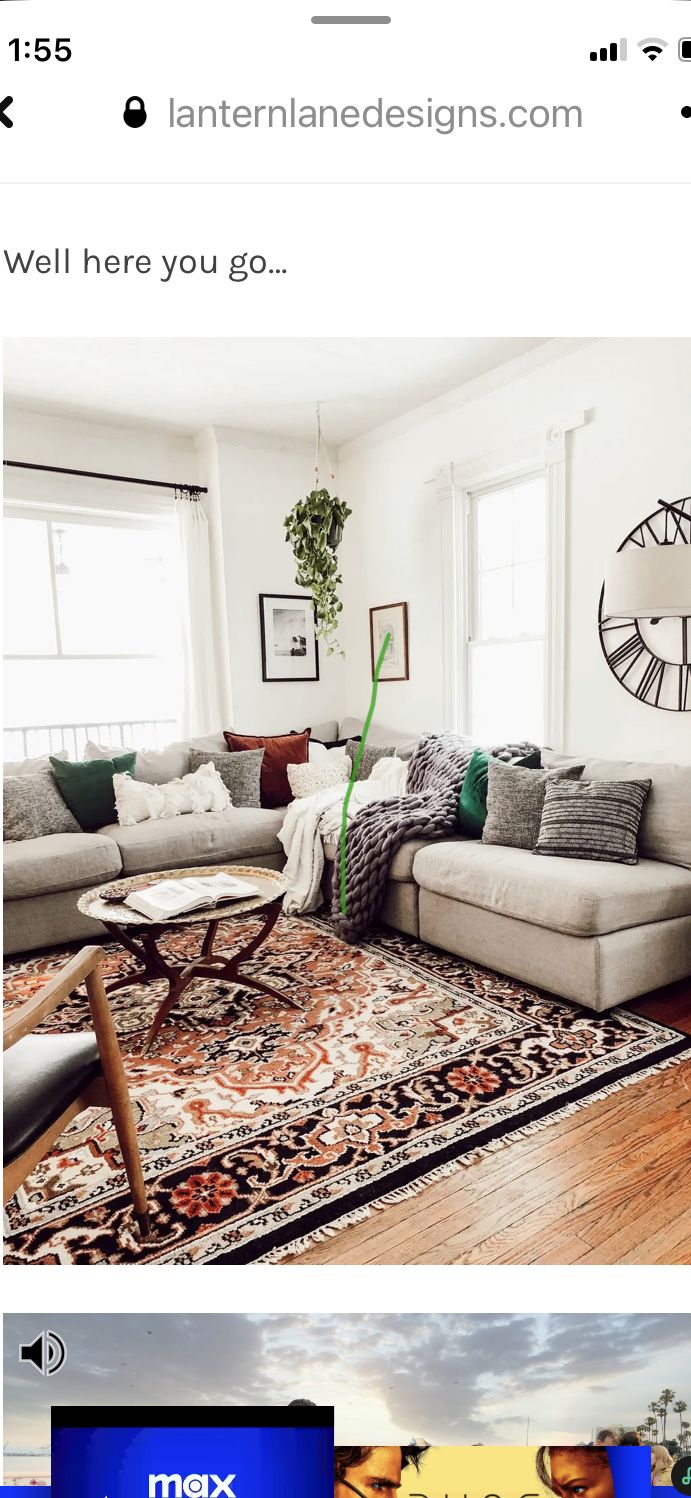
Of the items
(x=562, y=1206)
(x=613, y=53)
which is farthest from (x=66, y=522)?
(x=613, y=53)

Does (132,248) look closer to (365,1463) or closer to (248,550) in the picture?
(365,1463)

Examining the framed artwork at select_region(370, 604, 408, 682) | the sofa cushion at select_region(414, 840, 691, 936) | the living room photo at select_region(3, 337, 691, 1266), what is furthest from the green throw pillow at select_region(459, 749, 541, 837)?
the framed artwork at select_region(370, 604, 408, 682)

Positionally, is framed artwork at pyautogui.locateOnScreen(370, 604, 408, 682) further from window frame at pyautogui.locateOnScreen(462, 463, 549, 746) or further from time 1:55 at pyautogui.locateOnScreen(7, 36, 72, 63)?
time 1:55 at pyautogui.locateOnScreen(7, 36, 72, 63)

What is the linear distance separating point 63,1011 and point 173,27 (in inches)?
97.3

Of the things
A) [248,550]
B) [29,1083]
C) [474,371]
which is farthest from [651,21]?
[248,550]

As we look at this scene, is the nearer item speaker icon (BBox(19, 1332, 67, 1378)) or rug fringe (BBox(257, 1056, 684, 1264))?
speaker icon (BBox(19, 1332, 67, 1378))

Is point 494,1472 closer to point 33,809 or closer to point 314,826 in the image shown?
point 314,826

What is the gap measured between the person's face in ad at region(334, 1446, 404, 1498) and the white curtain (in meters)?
4.37

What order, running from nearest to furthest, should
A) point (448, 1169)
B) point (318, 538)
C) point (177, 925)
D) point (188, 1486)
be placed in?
point (188, 1486), point (448, 1169), point (177, 925), point (318, 538)

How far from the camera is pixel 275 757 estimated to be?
4195 millimetres

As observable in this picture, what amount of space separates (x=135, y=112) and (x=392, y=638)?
4.11 m

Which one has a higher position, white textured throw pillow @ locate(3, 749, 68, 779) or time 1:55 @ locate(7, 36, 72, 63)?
time 1:55 @ locate(7, 36, 72, 63)

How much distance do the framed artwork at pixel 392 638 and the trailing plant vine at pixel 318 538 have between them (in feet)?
1.08

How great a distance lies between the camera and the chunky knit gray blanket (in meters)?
3.05
